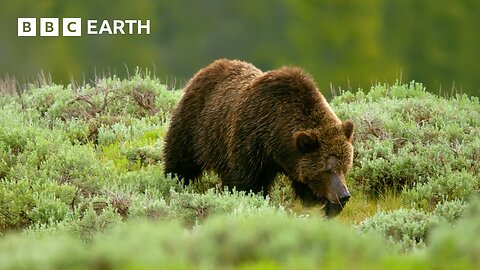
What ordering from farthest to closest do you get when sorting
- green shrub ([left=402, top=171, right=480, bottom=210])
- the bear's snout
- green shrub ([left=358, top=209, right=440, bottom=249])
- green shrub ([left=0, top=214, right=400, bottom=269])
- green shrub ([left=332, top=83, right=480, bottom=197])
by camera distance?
green shrub ([left=332, top=83, right=480, bottom=197]), green shrub ([left=402, top=171, right=480, bottom=210]), the bear's snout, green shrub ([left=358, top=209, right=440, bottom=249]), green shrub ([left=0, top=214, right=400, bottom=269])

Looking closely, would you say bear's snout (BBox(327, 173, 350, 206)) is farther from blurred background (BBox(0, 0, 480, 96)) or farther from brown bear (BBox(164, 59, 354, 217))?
blurred background (BBox(0, 0, 480, 96))

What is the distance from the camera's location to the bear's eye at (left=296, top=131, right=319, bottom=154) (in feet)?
29.8

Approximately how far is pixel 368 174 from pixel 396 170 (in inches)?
12.4

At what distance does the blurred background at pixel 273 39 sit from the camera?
5869 centimetres

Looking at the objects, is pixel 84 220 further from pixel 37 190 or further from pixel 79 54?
pixel 79 54

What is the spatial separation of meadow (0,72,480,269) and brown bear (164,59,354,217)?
1.07 ft

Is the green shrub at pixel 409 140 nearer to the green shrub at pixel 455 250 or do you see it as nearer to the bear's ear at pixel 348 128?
the bear's ear at pixel 348 128

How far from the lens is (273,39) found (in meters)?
64.1

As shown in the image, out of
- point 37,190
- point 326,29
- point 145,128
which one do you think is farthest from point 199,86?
point 326,29

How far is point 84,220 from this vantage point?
847 centimetres

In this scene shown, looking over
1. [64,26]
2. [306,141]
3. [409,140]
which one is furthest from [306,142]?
[64,26]

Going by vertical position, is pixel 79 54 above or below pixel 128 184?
below

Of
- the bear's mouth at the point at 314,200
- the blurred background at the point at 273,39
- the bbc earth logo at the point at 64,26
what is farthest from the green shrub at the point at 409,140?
the blurred background at the point at 273,39

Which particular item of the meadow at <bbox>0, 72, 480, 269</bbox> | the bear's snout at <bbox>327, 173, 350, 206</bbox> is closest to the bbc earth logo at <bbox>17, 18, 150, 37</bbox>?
the meadow at <bbox>0, 72, 480, 269</bbox>
